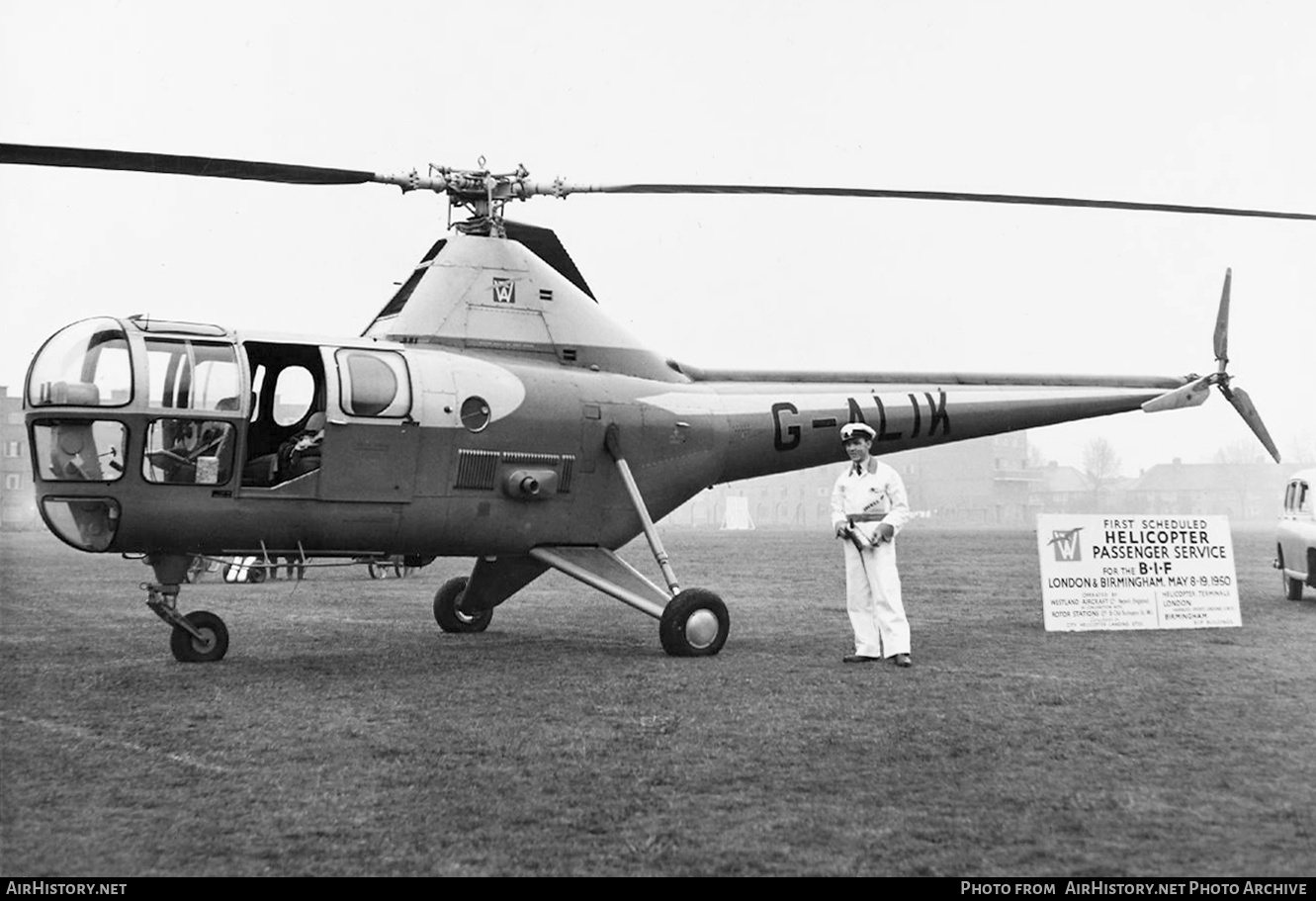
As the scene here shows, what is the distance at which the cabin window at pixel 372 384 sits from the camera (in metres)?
9.42

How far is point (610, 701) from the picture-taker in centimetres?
777

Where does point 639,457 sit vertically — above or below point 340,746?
above

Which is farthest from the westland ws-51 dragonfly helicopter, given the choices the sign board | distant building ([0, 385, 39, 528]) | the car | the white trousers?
distant building ([0, 385, 39, 528])

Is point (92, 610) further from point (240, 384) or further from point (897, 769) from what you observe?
point (897, 769)

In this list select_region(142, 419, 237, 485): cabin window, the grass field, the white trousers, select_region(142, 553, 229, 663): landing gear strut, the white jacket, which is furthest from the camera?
the white jacket

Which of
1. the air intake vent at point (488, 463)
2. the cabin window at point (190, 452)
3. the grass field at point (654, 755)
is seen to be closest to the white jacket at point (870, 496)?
the grass field at point (654, 755)

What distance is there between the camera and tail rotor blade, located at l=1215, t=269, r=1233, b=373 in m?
13.1

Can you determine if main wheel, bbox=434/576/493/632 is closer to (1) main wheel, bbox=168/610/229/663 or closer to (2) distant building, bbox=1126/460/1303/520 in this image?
(1) main wheel, bbox=168/610/229/663

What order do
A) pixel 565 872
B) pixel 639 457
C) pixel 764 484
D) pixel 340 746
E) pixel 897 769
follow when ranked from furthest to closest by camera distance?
pixel 764 484
pixel 639 457
pixel 340 746
pixel 897 769
pixel 565 872

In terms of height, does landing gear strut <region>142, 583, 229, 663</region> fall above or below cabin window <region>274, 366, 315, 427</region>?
below

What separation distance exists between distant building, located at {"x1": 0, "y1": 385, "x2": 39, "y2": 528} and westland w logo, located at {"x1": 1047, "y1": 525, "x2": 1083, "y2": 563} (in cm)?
4631

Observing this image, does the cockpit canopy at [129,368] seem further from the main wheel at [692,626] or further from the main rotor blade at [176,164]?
the main wheel at [692,626]
